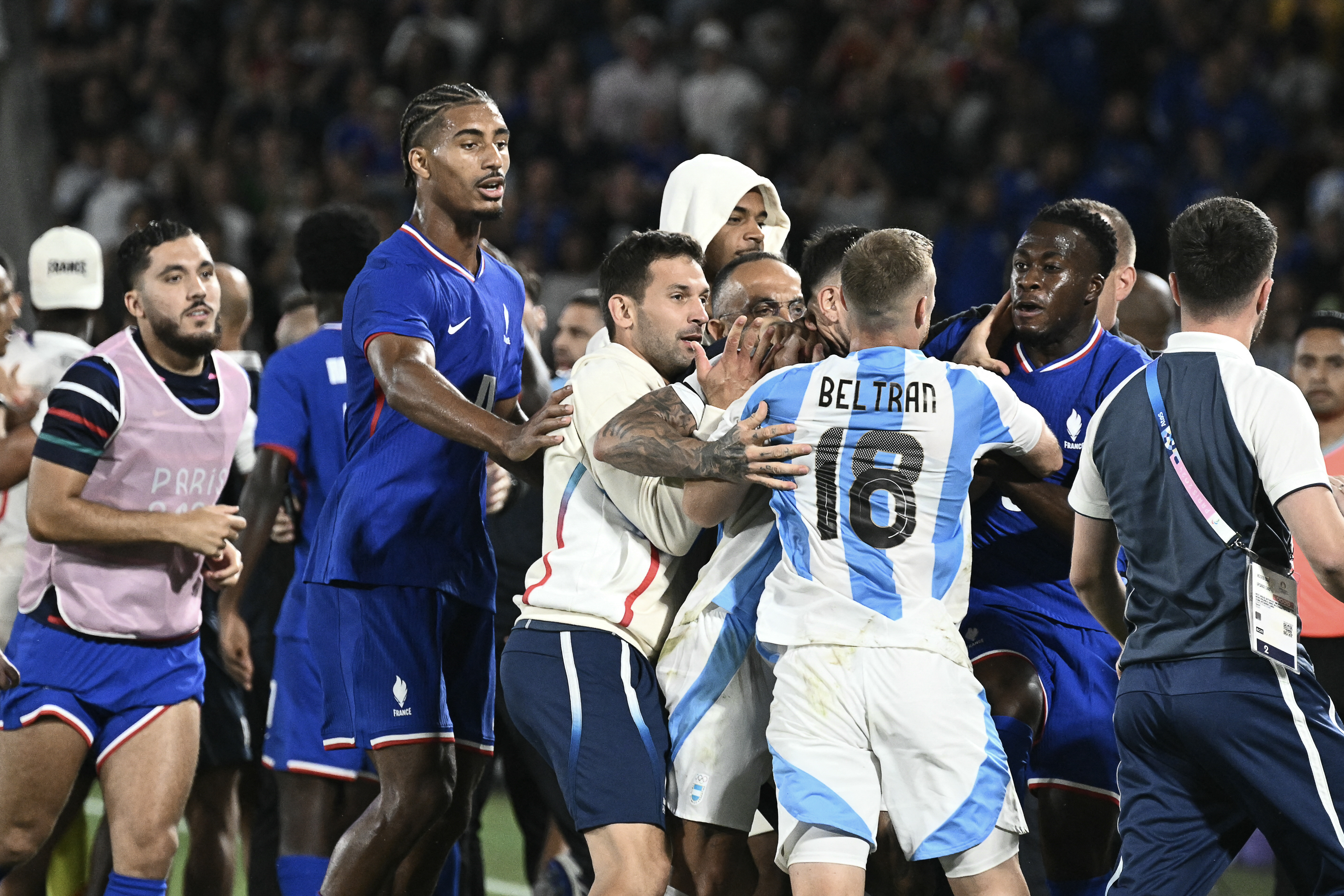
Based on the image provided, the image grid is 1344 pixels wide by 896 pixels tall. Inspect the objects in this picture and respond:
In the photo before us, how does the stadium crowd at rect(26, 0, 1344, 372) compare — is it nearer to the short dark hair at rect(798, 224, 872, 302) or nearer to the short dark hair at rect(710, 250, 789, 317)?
the short dark hair at rect(798, 224, 872, 302)

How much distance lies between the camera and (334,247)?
648 centimetres

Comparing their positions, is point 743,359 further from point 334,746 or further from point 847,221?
point 847,221

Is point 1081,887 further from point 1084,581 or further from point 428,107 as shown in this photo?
point 428,107

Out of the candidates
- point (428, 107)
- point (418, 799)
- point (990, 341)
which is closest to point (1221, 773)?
point (990, 341)

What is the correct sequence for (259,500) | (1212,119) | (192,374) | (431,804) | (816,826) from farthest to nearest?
(1212,119) < (259,500) < (192,374) < (431,804) < (816,826)

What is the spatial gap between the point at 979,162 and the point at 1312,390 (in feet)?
22.1

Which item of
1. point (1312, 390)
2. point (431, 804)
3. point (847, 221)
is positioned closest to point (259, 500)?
point (431, 804)

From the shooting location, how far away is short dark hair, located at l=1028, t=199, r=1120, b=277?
499 cm

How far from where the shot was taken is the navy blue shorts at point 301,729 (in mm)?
5832

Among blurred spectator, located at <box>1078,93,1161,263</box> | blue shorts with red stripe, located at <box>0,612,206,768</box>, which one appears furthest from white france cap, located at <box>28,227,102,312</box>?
blurred spectator, located at <box>1078,93,1161,263</box>

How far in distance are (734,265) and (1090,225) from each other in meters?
1.14

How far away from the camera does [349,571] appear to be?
4.83 meters

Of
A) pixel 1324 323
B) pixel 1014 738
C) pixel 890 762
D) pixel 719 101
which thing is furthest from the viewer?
pixel 719 101

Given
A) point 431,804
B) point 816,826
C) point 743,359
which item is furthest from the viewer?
point 431,804
